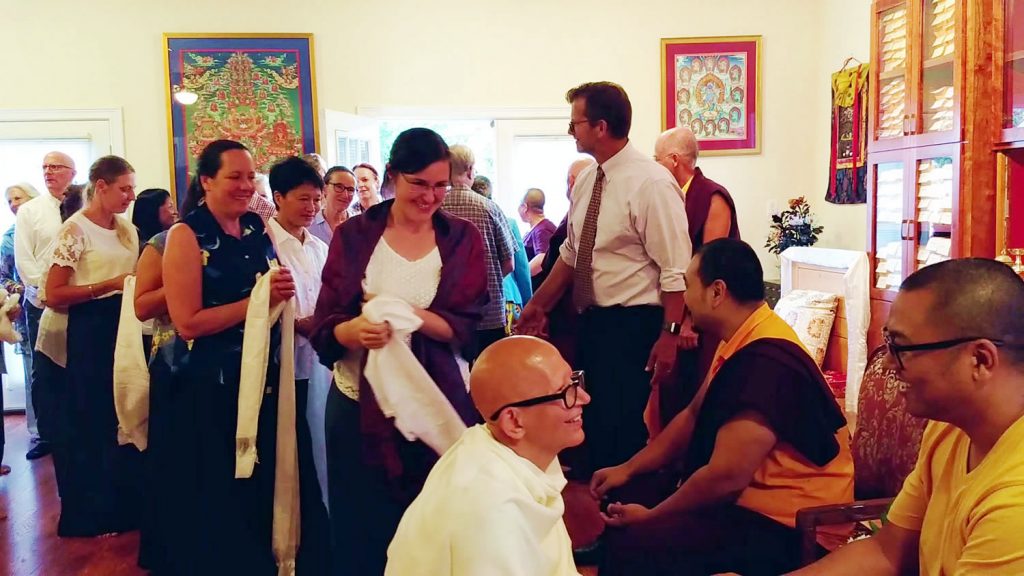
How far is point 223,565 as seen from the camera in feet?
7.89

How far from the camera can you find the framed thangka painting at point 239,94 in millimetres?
5715

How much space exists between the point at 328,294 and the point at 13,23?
4852 mm

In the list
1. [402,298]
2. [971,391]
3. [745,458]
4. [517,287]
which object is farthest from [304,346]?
[971,391]

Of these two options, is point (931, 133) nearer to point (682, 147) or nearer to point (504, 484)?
point (682, 147)

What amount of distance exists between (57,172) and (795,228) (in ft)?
15.0

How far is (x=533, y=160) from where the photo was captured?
618 cm

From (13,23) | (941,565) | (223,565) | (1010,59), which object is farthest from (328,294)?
(13,23)

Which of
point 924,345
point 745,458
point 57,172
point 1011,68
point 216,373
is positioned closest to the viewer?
point 924,345

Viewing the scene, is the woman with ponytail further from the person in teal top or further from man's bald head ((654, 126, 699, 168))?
man's bald head ((654, 126, 699, 168))

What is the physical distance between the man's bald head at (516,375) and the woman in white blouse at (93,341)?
2.35 metres

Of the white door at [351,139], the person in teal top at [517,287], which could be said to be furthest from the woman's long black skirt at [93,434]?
the white door at [351,139]

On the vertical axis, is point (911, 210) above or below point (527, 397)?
above

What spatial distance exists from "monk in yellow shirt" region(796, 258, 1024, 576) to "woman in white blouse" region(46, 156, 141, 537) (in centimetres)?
283

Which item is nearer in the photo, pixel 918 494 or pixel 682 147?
pixel 918 494
